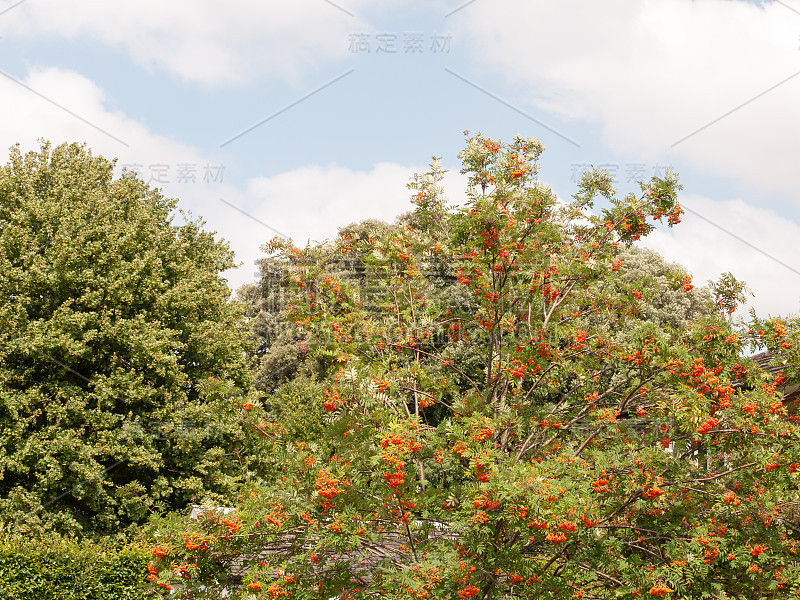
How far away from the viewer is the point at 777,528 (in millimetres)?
5980

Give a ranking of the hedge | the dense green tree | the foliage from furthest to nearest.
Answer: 1. the dense green tree
2. the hedge
3. the foliage

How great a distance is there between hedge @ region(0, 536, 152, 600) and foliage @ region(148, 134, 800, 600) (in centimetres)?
801

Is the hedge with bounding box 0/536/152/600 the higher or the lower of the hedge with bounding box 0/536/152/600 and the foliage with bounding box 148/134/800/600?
the lower

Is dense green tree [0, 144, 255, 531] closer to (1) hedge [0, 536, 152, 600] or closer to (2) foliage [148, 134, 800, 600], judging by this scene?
(1) hedge [0, 536, 152, 600]

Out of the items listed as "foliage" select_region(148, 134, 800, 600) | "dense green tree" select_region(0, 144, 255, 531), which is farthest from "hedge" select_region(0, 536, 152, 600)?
"foliage" select_region(148, 134, 800, 600)

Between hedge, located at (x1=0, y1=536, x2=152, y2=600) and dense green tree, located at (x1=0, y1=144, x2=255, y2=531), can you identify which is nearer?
hedge, located at (x1=0, y1=536, x2=152, y2=600)

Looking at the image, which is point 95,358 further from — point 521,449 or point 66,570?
point 521,449

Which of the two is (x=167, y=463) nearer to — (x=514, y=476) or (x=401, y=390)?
(x=401, y=390)

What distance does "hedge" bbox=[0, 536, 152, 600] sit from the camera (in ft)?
41.4

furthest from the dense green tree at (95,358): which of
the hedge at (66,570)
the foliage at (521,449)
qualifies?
the foliage at (521,449)

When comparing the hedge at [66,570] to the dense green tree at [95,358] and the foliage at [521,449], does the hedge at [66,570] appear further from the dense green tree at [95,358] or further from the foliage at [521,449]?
the foliage at [521,449]

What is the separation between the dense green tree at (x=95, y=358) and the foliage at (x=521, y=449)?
7.81m

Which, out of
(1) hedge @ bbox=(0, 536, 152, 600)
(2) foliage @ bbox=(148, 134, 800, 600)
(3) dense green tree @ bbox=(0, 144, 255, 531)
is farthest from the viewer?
(3) dense green tree @ bbox=(0, 144, 255, 531)

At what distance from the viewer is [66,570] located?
13.0 meters
